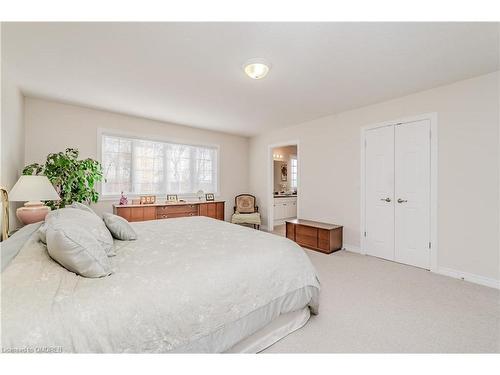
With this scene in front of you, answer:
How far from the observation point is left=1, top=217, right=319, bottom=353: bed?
95 cm

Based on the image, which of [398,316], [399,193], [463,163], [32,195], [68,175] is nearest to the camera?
[398,316]

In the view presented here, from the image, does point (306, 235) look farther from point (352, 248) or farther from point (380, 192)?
point (380, 192)

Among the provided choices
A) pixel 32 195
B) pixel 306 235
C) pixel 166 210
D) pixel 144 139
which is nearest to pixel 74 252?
pixel 32 195

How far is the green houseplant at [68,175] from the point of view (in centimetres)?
313

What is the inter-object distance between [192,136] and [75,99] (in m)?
2.18

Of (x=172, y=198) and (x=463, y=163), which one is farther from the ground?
(x=463, y=163)

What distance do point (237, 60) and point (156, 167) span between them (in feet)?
10.4

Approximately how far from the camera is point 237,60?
7.63 feet

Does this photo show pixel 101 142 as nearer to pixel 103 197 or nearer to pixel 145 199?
pixel 103 197

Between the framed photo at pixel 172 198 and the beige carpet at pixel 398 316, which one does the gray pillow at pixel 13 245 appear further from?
the framed photo at pixel 172 198

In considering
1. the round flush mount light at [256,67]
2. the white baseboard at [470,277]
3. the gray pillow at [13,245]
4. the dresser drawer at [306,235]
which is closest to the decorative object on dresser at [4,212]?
the gray pillow at [13,245]

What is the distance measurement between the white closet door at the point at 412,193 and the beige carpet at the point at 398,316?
1.23ft
